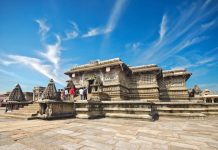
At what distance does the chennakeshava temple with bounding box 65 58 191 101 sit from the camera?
Result: 16386 mm

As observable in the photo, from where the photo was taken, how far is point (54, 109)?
27.2 feet

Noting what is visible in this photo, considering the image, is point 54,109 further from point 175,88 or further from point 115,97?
point 175,88

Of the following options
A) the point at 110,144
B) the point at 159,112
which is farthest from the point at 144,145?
the point at 159,112

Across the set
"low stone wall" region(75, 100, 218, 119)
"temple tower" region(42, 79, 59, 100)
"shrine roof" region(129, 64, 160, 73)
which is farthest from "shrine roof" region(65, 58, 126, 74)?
"temple tower" region(42, 79, 59, 100)

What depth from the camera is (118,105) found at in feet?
30.6

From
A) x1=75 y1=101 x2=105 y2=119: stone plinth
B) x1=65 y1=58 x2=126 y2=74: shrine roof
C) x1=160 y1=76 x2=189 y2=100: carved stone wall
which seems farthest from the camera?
x1=160 y1=76 x2=189 y2=100: carved stone wall

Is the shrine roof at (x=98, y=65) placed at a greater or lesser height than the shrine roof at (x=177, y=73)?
greater

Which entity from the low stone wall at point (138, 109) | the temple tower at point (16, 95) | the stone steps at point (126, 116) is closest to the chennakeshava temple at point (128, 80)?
the temple tower at point (16, 95)

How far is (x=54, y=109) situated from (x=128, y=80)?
13.3m

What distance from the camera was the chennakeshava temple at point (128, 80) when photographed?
16.4m

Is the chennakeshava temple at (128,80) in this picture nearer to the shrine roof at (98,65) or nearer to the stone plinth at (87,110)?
the shrine roof at (98,65)

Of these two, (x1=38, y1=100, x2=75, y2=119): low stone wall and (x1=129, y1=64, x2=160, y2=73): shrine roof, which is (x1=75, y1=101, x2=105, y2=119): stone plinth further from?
(x1=129, y1=64, x2=160, y2=73): shrine roof

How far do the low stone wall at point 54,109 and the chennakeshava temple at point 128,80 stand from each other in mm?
5822

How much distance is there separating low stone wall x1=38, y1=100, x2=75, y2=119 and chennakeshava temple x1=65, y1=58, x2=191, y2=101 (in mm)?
5822
